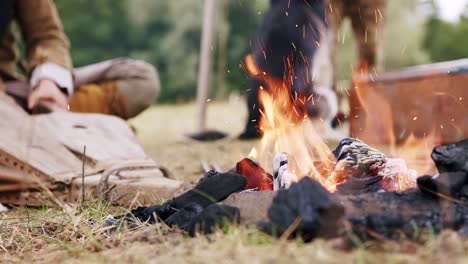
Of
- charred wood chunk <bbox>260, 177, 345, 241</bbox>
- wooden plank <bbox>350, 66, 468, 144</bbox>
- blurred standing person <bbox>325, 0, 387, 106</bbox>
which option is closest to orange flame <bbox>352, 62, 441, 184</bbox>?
wooden plank <bbox>350, 66, 468, 144</bbox>

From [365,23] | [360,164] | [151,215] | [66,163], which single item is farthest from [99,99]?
[365,23]

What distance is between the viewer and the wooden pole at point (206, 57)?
241 inches

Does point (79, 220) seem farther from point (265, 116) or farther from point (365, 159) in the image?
point (365, 159)

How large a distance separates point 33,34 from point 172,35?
19982 mm

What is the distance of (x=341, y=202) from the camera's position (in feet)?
5.27

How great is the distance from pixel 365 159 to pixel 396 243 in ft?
2.26

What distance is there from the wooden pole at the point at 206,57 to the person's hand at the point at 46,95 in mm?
2814

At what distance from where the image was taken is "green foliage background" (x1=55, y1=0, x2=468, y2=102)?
74.5 feet

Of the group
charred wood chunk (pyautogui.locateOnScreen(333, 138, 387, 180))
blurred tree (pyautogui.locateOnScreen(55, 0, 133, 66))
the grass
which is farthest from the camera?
blurred tree (pyautogui.locateOnScreen(55, 0, 133, 66))

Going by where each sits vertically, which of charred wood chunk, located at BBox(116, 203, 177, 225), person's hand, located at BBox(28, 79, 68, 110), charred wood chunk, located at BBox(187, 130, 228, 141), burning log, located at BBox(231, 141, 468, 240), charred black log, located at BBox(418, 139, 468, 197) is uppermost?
person's hand, located at BBox(28, 79, 68, 110)

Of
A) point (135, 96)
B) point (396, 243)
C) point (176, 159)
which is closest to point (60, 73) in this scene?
point (135, 96)

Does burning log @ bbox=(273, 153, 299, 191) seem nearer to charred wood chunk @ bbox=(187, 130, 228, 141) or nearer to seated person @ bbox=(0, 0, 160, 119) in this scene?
seated person @ bbox=(0, 0, 160, 119)

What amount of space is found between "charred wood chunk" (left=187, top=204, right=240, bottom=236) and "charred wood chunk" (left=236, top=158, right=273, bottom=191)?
1.59 ft

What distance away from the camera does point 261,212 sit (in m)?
1.65
